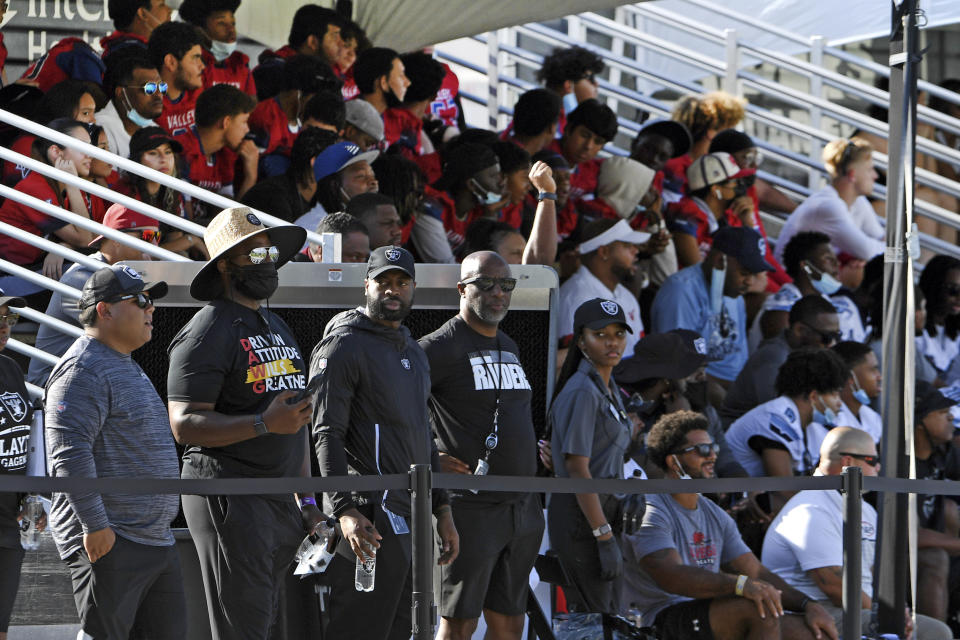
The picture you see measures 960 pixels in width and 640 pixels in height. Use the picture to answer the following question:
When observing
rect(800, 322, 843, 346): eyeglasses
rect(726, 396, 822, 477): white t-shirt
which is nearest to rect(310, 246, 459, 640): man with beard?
rect(726, 396, 822, 477): white t-shirt

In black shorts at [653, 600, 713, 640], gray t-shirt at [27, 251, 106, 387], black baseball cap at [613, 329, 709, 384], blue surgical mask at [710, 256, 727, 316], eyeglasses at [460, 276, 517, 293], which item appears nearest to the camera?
black shorts at [653, 600, 713, 640]

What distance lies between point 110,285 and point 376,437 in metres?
1.03

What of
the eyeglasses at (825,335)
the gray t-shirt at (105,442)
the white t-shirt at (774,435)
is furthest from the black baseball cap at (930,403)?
the gray t-shirt at (105,442)

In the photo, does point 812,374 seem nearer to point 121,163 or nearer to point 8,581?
point 121,163

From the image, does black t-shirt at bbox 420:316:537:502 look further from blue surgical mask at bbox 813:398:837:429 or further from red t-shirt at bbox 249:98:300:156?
red t-shirt at bbox 249:98:300:156

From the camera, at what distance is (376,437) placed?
518 centimetres

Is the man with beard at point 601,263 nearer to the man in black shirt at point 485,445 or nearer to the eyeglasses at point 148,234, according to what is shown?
the man in black shirt at point 485,445

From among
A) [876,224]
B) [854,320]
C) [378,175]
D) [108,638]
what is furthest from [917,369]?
[108,638]

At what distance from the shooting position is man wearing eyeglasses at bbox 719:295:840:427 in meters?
7.85

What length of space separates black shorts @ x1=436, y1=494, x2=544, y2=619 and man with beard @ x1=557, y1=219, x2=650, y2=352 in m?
2.21

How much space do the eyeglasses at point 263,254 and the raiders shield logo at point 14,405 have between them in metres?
0.97

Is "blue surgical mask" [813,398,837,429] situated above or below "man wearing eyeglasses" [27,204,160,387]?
below

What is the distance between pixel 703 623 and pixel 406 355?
1433 millimetres

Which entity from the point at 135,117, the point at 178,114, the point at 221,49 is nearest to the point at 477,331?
the point at 135,117
